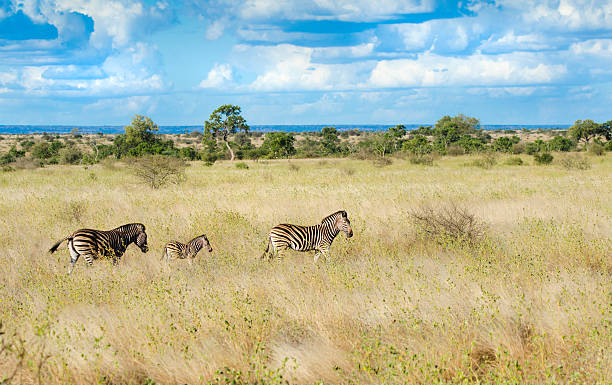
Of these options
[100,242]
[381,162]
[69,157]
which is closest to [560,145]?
[381,162]

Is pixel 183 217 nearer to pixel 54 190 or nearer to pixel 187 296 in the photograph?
pixel 187 296

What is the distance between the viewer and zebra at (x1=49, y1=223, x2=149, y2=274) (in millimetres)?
7523

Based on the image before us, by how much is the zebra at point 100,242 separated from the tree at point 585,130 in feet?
247

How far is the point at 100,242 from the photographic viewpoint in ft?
25.5

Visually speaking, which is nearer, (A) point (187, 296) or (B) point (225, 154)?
(A) point (187, 296)

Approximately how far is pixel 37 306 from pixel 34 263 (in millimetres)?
2833

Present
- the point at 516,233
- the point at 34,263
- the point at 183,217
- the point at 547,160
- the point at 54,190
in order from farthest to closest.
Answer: the point at 547,160
the point at 54,190
the point at 183,217
the point at 516,233
the point at 34,263

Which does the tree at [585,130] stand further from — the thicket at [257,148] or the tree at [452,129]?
the tree at [452,129]

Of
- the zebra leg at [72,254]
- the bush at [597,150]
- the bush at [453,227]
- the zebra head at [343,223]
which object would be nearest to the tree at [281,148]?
the bush at [597,150]

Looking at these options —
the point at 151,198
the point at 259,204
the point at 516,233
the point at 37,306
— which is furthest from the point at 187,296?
the point at 151,198

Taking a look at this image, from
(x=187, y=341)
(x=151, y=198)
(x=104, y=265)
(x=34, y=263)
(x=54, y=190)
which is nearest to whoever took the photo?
(x=187, y=341)

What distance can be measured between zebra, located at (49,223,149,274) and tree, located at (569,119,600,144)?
75.2m

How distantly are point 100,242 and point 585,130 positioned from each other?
76602mm

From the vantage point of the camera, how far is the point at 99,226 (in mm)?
11445
